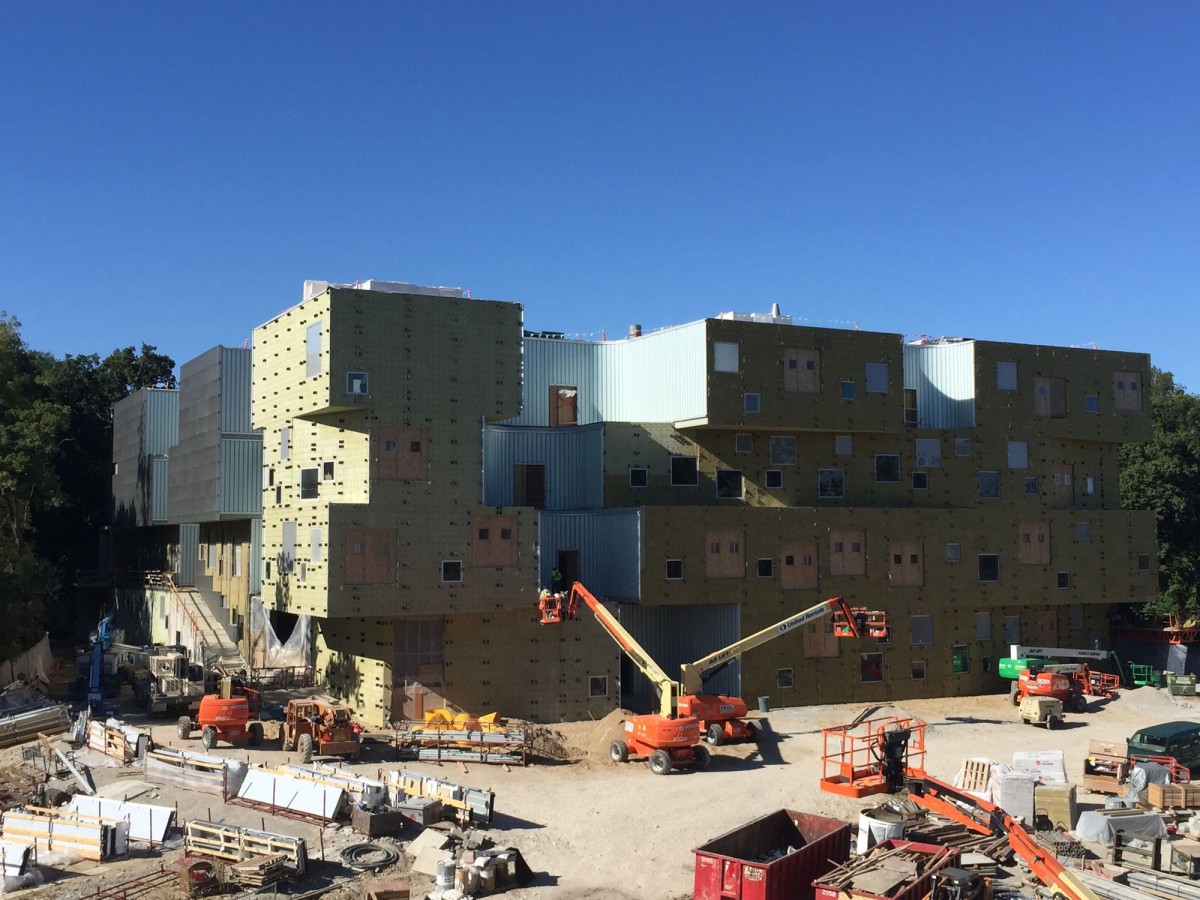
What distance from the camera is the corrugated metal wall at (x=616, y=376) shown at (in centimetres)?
4719

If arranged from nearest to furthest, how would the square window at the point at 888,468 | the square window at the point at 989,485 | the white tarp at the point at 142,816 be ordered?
the white tarp at the point at 142,816
the square window at the point at 888,468
the square window at the point at 989,485

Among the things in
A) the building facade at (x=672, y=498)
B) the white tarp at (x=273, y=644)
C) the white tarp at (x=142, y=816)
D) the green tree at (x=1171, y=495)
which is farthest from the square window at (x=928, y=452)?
the white tarp at (x=142, y=816)

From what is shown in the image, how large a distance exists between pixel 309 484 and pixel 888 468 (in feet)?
82.7

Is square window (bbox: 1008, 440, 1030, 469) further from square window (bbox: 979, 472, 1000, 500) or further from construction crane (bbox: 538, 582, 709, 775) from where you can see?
construction crane (bbox: 538, 582, 709, 775)

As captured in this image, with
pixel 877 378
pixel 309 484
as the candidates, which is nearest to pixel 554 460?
pixel 309 484

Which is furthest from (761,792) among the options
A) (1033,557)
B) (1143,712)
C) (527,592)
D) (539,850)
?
(1033,557)

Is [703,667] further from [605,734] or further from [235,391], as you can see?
[235,391]

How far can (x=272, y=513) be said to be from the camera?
4275cm

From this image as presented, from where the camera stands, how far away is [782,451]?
159 feet

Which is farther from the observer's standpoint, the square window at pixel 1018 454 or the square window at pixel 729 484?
the square window at pixel 1018 454

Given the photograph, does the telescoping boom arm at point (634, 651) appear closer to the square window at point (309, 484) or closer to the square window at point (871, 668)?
the square window at point (309, 484)

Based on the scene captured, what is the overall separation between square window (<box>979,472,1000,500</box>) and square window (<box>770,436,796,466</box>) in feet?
32.2

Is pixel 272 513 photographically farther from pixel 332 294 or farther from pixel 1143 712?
pixel 1143 712

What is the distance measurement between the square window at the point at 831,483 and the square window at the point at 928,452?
4.08 metres
